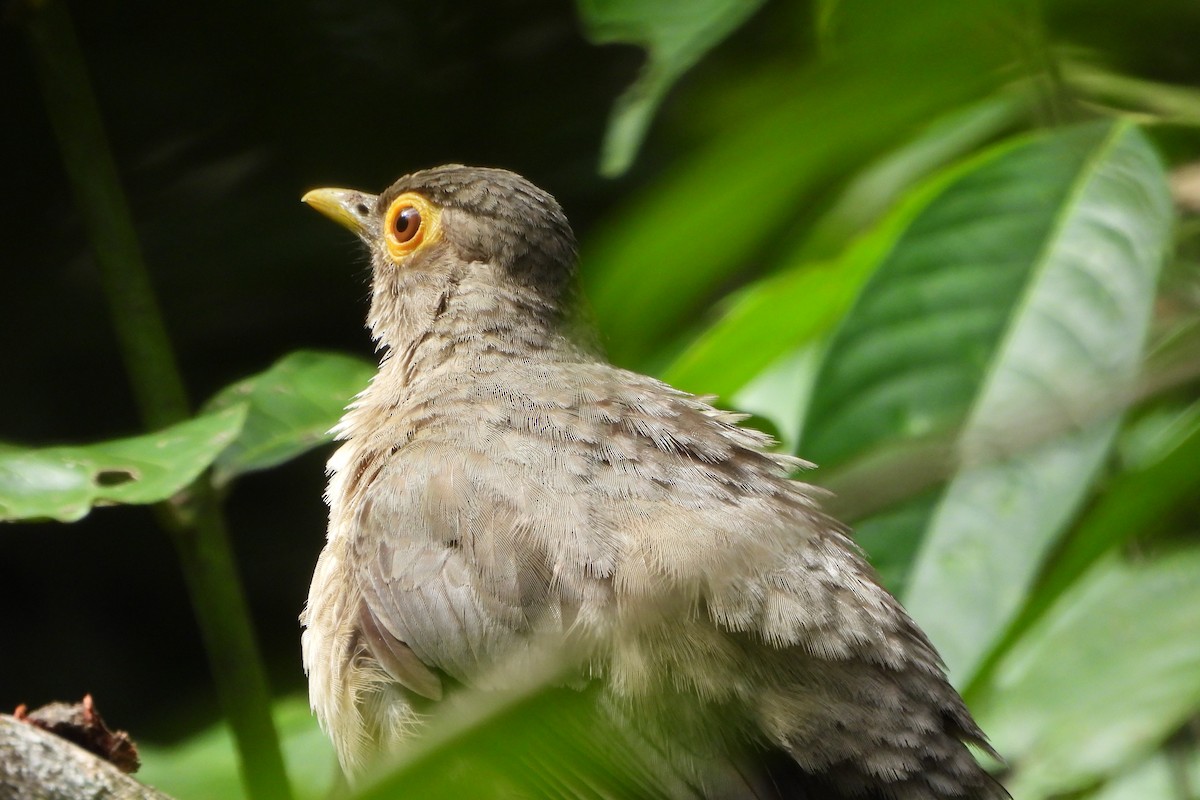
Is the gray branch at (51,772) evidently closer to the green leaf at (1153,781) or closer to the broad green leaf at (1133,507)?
the broad green leaf at (1133,507)

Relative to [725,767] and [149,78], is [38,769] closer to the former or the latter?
[725,767]

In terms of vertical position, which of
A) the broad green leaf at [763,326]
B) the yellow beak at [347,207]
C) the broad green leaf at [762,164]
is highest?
the broad green leaf at [762,164]

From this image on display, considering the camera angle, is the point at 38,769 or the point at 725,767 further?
the point at 725,767

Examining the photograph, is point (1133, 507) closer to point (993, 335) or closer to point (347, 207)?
point (993, 335)

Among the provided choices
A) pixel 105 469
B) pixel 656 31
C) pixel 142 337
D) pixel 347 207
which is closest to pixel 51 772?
pixel 105 469

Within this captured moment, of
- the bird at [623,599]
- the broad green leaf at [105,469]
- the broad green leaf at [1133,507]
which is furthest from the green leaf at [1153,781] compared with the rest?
the broad green leaf at [105,469]

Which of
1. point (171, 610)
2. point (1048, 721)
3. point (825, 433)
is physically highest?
point (825, 433)

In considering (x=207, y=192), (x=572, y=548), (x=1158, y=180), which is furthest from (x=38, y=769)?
(x=207, y=192)

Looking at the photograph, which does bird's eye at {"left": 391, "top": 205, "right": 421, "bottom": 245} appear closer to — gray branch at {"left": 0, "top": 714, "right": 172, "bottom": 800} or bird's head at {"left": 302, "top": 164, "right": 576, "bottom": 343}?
bird's head at {"left": 302, "top": 164, "right": 576, "bottom": 343}
